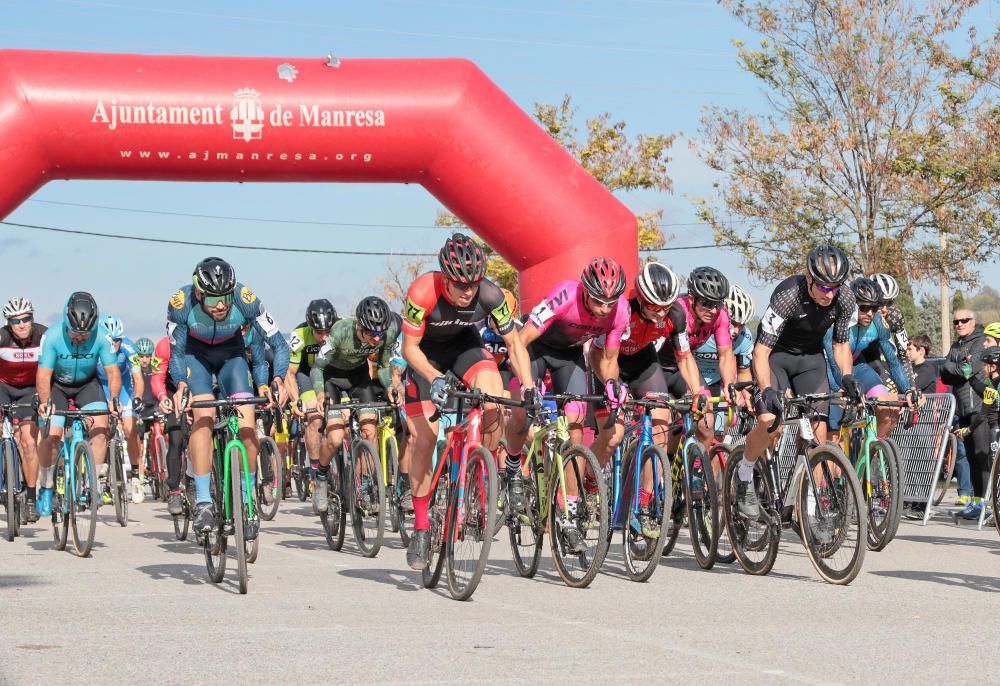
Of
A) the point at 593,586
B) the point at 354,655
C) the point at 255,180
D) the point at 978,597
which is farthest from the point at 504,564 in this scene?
the point at 255,180

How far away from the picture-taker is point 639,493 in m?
9.60

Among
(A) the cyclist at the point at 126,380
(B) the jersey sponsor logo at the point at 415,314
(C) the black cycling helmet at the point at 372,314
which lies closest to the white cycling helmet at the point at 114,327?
(A) the cyclist at the point at 126,380

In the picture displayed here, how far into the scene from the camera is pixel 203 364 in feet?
33.6

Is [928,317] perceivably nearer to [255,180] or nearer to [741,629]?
[255,180]

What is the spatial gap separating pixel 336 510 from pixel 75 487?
2075mm

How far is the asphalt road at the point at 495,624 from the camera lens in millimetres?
6184

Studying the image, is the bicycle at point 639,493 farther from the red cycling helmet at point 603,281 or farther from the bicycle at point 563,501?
the red cycling helmet at point 603,281

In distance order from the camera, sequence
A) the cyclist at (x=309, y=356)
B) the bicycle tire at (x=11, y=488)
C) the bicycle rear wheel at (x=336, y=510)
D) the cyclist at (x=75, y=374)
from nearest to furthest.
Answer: the bicycle rear wheel at (x=336, y=510) < the cyclist at (x=75, y=374) < the cyclist at (x=309, y=356) < the bicycle tire at (x=11, y=488)

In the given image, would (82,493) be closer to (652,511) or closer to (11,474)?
(11,474)

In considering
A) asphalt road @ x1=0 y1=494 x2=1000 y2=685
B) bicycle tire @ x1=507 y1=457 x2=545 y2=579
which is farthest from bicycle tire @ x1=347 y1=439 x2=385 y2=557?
bicycle tire @ x1=507 y1=457 x2=545 y2=579

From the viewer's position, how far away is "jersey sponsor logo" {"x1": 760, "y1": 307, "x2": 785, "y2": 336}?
1045cm

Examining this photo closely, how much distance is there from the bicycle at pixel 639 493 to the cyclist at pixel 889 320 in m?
3.47

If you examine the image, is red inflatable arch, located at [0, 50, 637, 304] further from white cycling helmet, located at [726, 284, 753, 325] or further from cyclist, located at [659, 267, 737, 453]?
cyclist, located at [659, 267, 737, 453]

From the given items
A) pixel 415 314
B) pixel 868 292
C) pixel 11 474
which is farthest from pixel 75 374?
pixel 868 292
